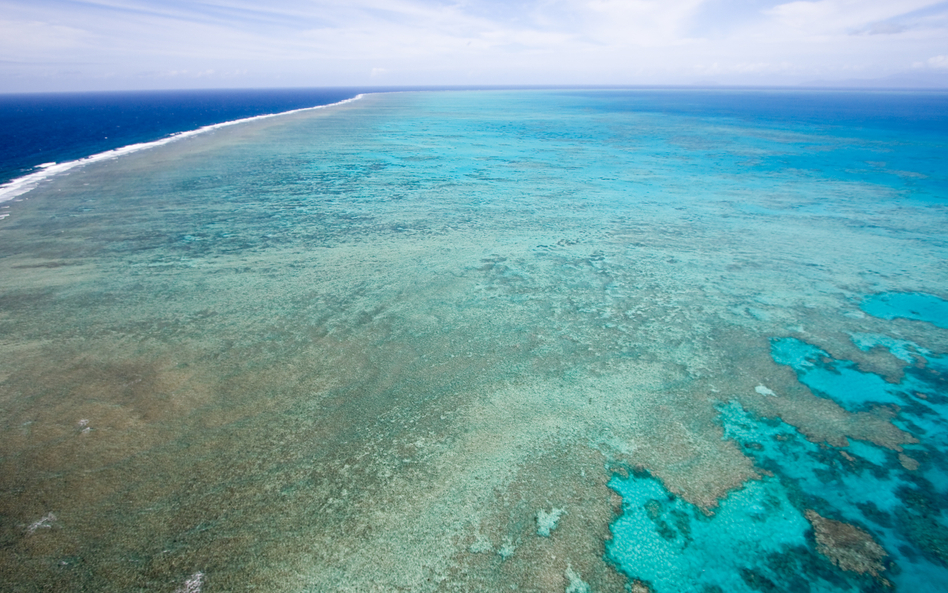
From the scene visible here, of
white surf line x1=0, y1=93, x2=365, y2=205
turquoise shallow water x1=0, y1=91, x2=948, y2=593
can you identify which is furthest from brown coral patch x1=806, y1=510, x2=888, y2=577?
white surf line x1=0, y1=93, x2=365, y2=205

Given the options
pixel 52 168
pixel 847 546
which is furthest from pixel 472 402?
pixel 52 168

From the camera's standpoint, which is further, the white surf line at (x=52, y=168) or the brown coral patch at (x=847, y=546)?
the white surf line at (x=52, y=168)

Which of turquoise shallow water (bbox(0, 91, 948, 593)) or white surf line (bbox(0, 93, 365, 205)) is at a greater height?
turquoise shallow water (bbox(0, 91, 948, 593))

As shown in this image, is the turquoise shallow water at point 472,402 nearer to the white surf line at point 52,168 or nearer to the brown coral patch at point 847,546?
the brown coral patch at point 847,546

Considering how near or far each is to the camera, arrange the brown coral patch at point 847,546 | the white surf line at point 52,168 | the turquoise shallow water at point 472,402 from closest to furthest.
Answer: the brown coral patch at point 847,546 < the turquoise shallow water at point 472,402 < the white surf line at point 52,168

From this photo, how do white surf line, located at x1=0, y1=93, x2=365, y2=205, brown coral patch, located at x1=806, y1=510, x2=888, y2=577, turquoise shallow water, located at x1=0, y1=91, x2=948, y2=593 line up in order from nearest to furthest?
brown coral patch, located at x1=806, y1=510, x2=888, y2=577, turquoise shallow water, located at x1=0, y1=91, x2=948, y2=593, white surf line, located at x1=0, y1=93, x2=365, y2=205

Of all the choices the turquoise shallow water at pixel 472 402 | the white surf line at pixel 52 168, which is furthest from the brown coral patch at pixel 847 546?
the white surf line at pixel 52 168

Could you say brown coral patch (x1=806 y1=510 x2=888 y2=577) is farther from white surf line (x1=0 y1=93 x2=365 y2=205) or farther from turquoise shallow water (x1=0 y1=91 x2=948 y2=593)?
white surf line (x1=0 y1=93 x2=365 y2=205)

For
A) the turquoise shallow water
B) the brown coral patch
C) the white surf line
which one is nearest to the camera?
Result: the brown coral patch

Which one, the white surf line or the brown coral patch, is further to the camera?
the white surf line

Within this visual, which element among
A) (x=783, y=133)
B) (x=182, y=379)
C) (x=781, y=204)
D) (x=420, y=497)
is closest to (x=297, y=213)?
(x=182, y=379)
